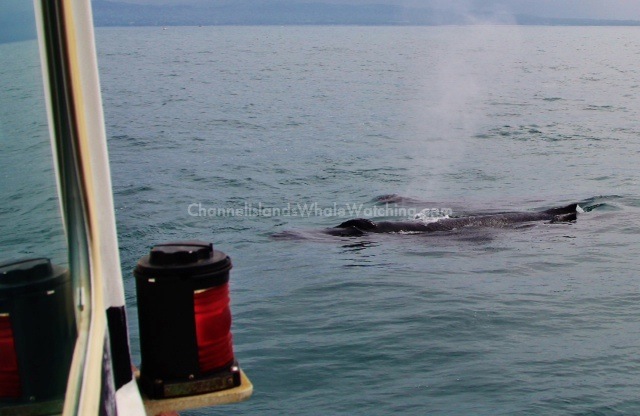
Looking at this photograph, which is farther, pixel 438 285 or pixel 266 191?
pixel 266 191

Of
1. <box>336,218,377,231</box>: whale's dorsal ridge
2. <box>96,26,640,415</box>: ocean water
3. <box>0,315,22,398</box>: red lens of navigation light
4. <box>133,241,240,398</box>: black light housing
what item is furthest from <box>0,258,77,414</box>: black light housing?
<box>336,218,377,231</box>: whale's dorsal ridge

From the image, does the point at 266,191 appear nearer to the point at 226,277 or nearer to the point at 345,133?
the point at 345,133

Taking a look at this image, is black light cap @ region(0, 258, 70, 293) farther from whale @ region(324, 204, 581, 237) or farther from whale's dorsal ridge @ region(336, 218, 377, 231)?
whale's dorsal ridge @ region(336, 218, 377, 231)

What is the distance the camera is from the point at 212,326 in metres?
3.01

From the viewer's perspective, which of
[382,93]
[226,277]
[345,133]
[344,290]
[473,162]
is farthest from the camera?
[382,93]

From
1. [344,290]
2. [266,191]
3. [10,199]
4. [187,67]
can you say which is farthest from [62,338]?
[187,67]

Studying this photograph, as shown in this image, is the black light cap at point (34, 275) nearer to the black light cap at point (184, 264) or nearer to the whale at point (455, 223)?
the black light cap at point (184, 264)

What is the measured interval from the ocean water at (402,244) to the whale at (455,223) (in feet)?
1.02

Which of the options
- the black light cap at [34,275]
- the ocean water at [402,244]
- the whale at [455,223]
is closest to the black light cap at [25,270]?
the black light cap at [34,275]

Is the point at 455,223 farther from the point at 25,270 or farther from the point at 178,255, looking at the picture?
the point at 25,270

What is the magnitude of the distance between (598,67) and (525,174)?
46.8 meters

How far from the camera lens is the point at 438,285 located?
10320 millimetres

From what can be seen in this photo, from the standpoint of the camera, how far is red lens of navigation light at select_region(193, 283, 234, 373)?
2.98 m

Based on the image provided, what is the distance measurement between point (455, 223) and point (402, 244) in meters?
1.39
